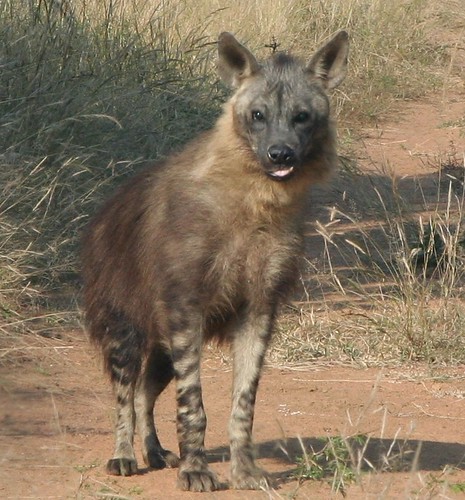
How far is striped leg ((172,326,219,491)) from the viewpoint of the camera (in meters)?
4.92

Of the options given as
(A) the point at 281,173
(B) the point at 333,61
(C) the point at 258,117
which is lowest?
(A) the point at 281,173

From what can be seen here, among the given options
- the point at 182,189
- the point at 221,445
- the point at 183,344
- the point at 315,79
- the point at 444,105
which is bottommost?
the point at 444,105

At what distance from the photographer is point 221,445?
5.65 meters

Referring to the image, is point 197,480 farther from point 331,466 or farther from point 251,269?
point 251,269

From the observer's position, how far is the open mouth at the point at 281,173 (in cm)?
511

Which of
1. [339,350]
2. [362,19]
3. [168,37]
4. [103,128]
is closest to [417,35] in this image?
[362,19]

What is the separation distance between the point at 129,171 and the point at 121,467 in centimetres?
362

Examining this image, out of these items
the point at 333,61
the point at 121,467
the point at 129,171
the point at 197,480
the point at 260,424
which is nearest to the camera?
the point at 197,480

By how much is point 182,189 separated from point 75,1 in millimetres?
5486

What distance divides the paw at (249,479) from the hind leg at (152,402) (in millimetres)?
425

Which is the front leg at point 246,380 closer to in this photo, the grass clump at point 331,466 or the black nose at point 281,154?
the grass clump at point 331,466

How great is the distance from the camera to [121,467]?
5.15 meters

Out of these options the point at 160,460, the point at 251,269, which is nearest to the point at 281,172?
the point at 251,269

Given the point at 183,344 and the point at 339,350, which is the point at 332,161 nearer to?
the point at 183,344
